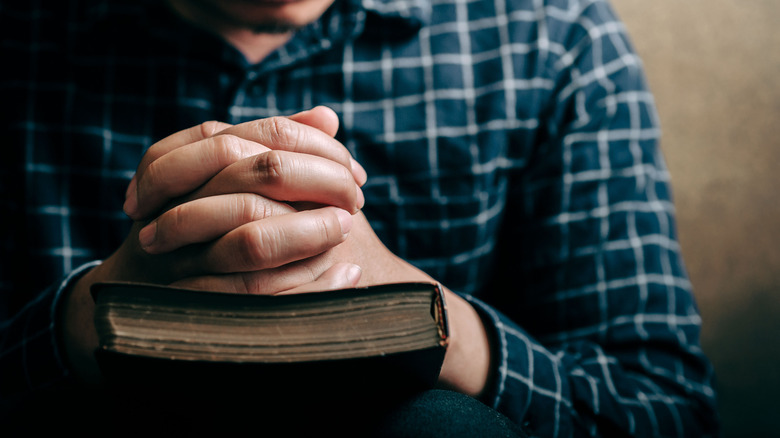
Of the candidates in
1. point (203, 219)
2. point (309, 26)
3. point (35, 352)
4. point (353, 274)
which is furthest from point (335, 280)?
point (309, 26)

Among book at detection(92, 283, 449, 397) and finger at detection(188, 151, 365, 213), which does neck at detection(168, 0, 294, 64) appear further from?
book at detection(92, 283, 449, 397)

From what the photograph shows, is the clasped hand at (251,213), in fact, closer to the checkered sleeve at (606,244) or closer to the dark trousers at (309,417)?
the dark trousers at (309,417)

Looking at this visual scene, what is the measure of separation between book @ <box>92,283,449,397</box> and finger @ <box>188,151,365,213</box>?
12cm

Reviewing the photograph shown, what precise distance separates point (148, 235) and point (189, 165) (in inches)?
2.9

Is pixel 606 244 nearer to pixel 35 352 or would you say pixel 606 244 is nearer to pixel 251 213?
pixel 251 213

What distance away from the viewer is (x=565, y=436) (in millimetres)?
653

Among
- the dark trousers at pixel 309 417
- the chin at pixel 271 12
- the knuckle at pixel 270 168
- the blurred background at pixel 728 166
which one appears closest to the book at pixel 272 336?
the dark trousers at pixel 309 417

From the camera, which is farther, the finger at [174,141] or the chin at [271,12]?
the chin at [271,12]

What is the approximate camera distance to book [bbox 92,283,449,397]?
35cm

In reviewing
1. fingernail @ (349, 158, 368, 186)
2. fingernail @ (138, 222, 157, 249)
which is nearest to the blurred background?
fingernail @ (349, 158, 368, 186)

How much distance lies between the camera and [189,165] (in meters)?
0.46

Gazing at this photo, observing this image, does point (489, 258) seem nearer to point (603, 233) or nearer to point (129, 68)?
point (603, 233)

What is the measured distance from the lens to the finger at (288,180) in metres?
0.44

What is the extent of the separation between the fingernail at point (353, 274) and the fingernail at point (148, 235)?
178 mm
